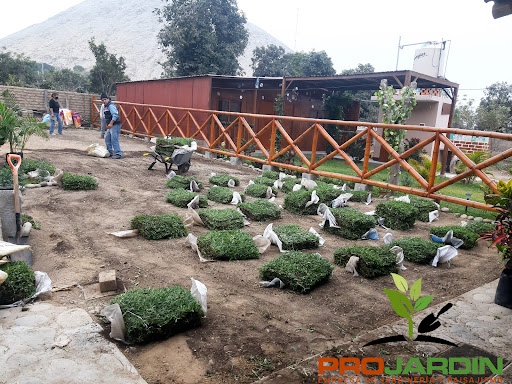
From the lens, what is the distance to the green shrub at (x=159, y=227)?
473cm

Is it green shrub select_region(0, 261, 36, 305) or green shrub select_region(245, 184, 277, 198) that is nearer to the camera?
green shrub select_region(0, 261, 36, 305)

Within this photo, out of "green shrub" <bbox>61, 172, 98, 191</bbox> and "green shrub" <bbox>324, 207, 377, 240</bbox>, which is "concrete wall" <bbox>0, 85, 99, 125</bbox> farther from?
"green shrub" <bbox>324, 207, 377, 240</bbox>

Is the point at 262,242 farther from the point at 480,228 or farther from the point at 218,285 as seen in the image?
the point at 480,228

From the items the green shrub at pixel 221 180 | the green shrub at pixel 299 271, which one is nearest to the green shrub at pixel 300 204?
the green shrub at pixel 221 180

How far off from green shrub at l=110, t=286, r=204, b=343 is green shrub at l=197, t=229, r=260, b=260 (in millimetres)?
1240

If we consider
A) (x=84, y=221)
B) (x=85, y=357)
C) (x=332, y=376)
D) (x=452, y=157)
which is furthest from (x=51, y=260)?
(x=452, y=157)

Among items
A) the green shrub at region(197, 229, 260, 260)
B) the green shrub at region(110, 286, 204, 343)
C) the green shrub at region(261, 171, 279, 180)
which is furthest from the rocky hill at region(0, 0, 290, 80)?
the green shrub at region(110, 286, 204, 343)

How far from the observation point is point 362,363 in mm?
2367

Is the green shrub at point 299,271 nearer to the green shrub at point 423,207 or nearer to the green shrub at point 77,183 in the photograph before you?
the green shrub at point 423,207

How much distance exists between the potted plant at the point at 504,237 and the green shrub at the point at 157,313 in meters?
→ 2.36

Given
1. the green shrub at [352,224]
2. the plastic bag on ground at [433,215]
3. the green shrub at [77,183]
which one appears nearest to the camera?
the green shrub at [352,224]

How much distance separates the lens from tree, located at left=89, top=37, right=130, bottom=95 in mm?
22859

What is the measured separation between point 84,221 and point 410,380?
14.5 ft

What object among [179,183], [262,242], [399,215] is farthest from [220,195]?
[399,215]
